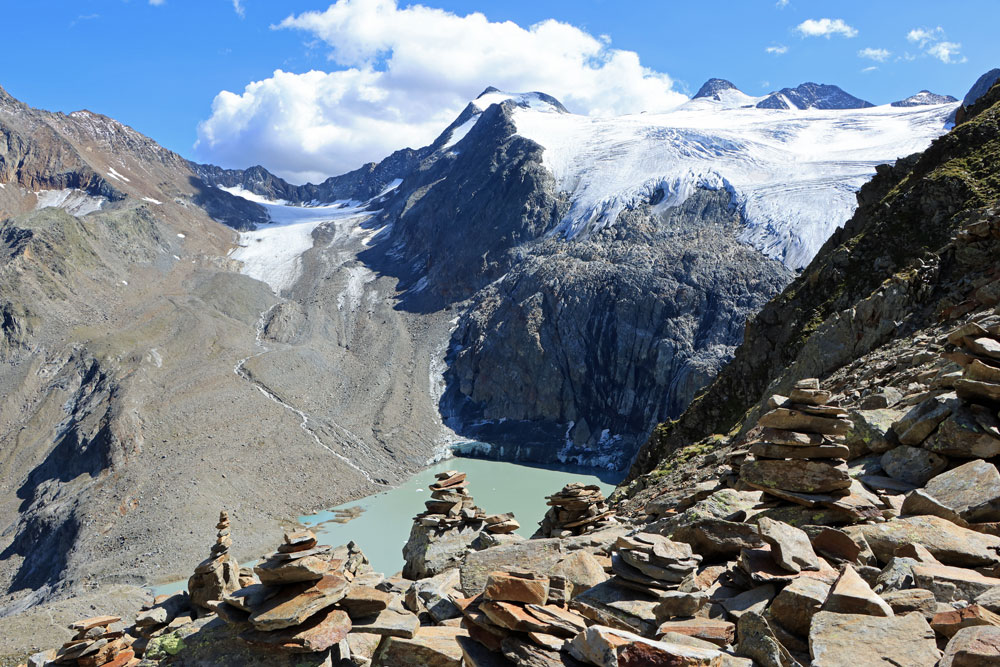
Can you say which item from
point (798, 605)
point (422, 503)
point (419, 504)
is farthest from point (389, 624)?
point (422, 503)

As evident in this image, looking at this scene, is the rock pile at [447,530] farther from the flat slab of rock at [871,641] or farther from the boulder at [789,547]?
the flat slab of rock at [871,641]

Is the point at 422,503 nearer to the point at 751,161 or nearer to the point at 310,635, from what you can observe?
the point at 310,635

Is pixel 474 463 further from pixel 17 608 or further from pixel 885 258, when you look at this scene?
pixel 885 258

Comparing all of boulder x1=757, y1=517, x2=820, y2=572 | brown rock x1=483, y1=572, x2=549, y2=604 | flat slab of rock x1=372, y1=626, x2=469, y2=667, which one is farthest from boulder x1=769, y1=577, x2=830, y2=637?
flat slab of rock x1=372, y1=626, x2=469, y2=667

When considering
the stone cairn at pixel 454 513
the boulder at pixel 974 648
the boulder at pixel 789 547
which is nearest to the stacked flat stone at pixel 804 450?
the boulder at pixel 789 547

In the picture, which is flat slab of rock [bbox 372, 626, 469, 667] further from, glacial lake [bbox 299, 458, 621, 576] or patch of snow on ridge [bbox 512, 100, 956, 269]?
patch of snow on ridge [bbox 512, 100, 956, 269]

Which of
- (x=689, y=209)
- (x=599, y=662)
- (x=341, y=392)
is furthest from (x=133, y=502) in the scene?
(x=689, y=209)
